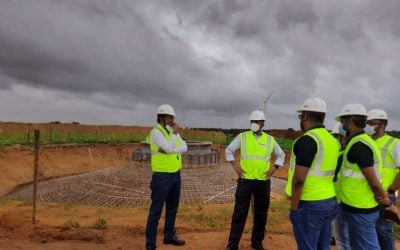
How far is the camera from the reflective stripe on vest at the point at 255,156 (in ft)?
19.4

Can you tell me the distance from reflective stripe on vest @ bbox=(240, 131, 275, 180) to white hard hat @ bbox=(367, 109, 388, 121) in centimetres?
152

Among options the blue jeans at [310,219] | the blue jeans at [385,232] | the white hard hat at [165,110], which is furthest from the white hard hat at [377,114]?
the white hard hat at [165,110]

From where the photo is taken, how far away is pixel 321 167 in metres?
3.83

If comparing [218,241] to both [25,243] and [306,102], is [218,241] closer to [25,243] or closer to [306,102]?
[25,243]

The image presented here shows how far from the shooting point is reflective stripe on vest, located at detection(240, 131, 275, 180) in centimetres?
591

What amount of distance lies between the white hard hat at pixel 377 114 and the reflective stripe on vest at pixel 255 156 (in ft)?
4.98

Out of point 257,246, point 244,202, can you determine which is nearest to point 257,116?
point 244,202

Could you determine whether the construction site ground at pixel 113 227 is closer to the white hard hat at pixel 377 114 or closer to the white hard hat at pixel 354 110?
the white hard hat at pixel 377 114

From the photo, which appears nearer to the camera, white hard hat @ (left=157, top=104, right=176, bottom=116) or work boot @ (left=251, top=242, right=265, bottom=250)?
white hard hat @ (left=157, top=104, right=176, bottom=116)

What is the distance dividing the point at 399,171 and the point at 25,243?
6225 mm

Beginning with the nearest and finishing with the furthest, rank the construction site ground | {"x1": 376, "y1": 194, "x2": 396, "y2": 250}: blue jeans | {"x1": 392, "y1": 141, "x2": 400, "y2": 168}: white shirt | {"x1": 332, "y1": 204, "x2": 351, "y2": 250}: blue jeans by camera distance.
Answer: {"x1": 332, "y1": 204, "x2": 351, "y2": 250}: blue jeans → {"x1": 376, "y1": 194, "x2": 396, "y2": 250}: blue jeans → {"x1": 392, "y1": 141, "x2": 400, "y2": 168}: white shirt → the construction site ground

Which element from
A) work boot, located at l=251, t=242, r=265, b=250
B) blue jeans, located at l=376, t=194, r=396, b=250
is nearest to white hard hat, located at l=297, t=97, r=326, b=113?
blue jeans, located at l=376, t=194, r=396, b=250

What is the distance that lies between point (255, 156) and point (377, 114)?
183 centimetres

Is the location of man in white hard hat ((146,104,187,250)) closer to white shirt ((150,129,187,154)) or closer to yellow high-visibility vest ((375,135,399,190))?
white shirt ((150,129,187,154))
